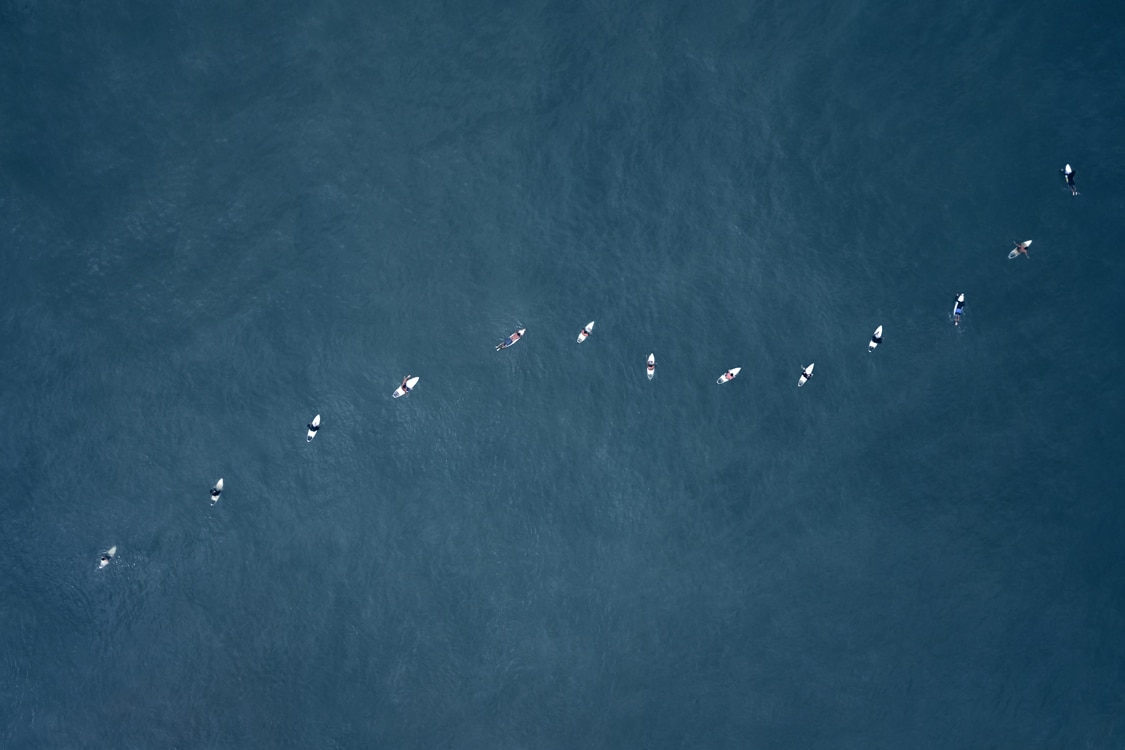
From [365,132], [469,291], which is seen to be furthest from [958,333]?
[365,132]

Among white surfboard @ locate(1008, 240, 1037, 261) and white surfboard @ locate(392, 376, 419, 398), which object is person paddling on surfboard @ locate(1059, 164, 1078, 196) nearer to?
white surfboard @ locate(1008, 240, 1037, 261)

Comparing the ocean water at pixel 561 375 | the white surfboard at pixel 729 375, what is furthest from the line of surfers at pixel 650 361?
the ocean water at pixel 561 375

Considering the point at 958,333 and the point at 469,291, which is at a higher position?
the point at 469,291

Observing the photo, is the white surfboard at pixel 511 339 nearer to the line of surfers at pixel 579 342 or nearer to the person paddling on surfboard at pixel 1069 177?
the line of surfers at pixel 579 342

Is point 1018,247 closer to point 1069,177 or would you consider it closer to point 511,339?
point 1069,177

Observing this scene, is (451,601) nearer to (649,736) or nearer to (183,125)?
(649,736)

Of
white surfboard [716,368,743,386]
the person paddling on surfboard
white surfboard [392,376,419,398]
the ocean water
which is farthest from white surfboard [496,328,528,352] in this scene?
the person paddling on surfboard
